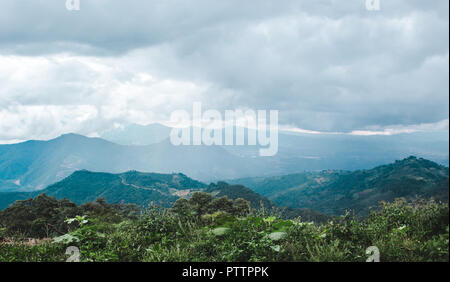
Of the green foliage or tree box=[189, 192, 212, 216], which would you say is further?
tree box=[189, 192, 212, 216]

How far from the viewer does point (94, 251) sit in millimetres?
6426

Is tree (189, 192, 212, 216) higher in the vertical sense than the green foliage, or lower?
lower

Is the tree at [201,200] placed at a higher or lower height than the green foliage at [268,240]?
lower

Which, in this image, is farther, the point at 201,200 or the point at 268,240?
the point at 201,200

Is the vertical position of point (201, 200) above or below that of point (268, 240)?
below

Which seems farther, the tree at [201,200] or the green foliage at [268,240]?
the tree at [201,200]
